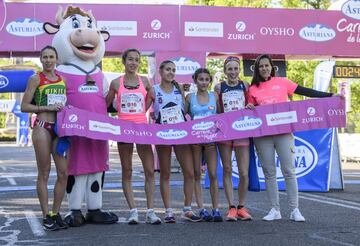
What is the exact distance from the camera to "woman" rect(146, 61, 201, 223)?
23.5 ft

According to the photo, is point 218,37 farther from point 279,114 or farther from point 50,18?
point 279,114

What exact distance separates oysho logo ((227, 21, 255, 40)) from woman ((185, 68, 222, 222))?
7.59 meters

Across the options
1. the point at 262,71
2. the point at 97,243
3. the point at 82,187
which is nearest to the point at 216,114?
the point at 262,71

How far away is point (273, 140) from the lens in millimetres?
7426

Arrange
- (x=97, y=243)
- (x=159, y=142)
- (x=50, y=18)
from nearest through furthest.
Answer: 1. (x=97, y=243)
2. (x=159, y=142)
3. (x=50, y=18)

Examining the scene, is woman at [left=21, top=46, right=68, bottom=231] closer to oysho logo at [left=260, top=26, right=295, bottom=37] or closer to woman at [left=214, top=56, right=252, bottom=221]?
woman at [left=214, top=56, right=252, bottom=221]

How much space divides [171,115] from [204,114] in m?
0.40

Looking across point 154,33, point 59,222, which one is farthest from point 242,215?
point 154,33

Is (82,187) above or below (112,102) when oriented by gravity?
below

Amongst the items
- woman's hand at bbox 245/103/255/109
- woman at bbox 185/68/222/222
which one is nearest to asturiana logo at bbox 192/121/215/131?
woman at bbox 185/68/222/222

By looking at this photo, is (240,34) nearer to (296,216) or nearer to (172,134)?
(172,134)

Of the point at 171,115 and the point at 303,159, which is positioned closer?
the point at 171,115

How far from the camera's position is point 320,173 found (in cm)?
1111

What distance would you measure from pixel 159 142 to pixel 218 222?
45.9 inches
